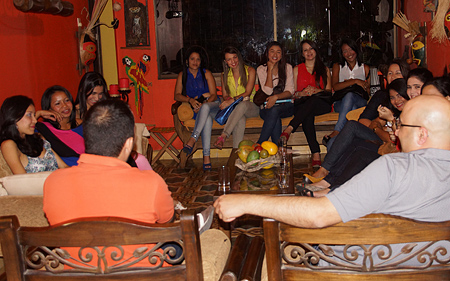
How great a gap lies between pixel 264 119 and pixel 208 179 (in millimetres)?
1072

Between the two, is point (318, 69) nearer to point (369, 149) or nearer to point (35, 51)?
point (369, 149)

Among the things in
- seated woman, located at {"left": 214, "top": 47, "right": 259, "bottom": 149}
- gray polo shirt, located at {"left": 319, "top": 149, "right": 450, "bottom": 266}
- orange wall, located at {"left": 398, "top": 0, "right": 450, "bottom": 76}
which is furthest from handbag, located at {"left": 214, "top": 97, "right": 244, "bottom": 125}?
gray polo shirt, located at {"left": 319, "top": 149, "right": 450, "bottom": 266}

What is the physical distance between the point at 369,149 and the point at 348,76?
7.09 feet

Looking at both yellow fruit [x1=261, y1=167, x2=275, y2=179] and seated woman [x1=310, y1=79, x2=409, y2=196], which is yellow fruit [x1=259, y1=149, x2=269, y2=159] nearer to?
yellow fruit [x1=261, y1=167, x2=275, y2=179]

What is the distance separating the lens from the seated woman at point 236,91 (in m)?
5.49

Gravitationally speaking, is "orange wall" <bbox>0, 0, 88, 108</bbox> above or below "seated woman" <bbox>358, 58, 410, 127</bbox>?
above

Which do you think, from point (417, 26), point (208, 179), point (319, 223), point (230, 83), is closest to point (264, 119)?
point (230, 83)

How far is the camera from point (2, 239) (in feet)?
4.57

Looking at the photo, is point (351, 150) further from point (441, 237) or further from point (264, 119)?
point (441, 237)

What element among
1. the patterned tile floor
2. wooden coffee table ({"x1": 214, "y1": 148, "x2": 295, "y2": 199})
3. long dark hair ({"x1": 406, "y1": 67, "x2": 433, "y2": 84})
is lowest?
the patterned tile floor

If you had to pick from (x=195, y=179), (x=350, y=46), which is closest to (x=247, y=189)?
(x=195, y=179)

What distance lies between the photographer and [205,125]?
561 centimetres

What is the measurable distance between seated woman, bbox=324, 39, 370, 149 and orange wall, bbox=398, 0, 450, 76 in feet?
2.59

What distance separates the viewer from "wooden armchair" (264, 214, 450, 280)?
4.22ft
